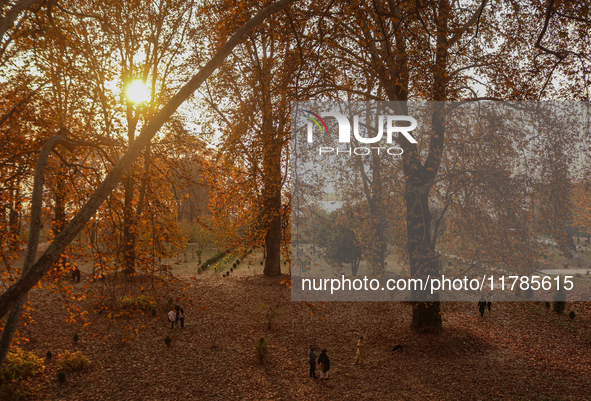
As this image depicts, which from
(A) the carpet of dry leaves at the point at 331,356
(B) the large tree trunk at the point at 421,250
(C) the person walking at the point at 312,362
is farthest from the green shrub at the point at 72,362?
(B) the large tree trunk at the point at 421,250

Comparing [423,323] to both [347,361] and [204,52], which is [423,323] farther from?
[204,52]

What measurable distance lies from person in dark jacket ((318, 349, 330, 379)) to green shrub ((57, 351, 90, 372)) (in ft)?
22.7

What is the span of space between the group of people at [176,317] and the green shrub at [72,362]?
361cm

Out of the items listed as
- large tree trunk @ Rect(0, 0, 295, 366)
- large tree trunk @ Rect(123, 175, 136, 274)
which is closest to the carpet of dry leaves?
large tree trunk @ Rect(123, 175, 136, 274)

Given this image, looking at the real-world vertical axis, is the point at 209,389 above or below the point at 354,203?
below

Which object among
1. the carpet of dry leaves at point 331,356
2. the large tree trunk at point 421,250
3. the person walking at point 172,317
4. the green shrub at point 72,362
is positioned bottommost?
the carpet of dry leaves at point 331,356

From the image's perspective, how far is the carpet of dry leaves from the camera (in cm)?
952

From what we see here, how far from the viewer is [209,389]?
9.80m

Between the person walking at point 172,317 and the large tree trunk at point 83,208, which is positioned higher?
the large tree trunk at point 83,208

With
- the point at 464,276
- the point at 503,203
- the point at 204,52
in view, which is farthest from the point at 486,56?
the point at 204,52

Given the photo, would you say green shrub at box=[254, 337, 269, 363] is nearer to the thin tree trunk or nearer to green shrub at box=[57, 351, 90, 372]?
green shrub at box=[57, 351, 90, 372]

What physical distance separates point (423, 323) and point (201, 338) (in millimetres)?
8307

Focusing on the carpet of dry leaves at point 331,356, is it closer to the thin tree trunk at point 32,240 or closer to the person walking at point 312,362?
the person walking at point 312,362

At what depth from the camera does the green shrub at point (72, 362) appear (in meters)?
10.1
